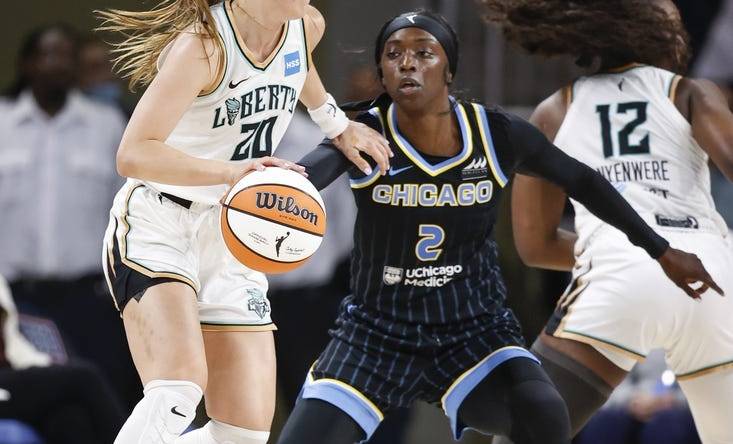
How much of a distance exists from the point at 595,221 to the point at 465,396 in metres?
0.86

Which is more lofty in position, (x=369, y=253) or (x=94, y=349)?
(x=369, y=253)

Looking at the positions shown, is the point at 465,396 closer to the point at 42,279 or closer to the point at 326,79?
the point at 42,279

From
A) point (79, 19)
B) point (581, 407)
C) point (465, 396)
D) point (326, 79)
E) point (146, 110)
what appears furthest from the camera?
Answer: point (79, 19)

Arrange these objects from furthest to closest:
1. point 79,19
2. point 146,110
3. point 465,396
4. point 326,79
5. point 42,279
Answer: point 79,19, point 326,79, point 42,279, point 465,396, point 146,110

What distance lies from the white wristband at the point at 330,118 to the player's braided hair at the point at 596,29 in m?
0.93

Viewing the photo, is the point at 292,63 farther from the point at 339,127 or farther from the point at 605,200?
the point at 605,200

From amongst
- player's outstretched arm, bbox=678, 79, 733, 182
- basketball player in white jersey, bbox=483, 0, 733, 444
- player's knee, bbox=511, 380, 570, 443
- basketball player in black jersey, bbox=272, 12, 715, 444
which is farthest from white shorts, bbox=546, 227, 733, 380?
player's knee, bbox=511, 380, 570, 443

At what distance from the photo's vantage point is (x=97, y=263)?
281 inches

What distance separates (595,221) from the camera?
4559 millimetres

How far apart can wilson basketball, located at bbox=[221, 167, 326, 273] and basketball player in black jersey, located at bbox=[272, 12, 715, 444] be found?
0.26 metres

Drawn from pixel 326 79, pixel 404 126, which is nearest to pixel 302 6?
pixel 404 126

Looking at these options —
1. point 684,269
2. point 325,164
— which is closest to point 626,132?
point 684,269

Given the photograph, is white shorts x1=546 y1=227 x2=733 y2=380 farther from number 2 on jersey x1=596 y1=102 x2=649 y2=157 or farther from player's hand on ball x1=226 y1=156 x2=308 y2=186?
player's hand on ball x1=226 y1=156 x2=308 y2=186

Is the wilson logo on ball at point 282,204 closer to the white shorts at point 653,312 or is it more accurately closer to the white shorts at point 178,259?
the white shorts at point 178,259
